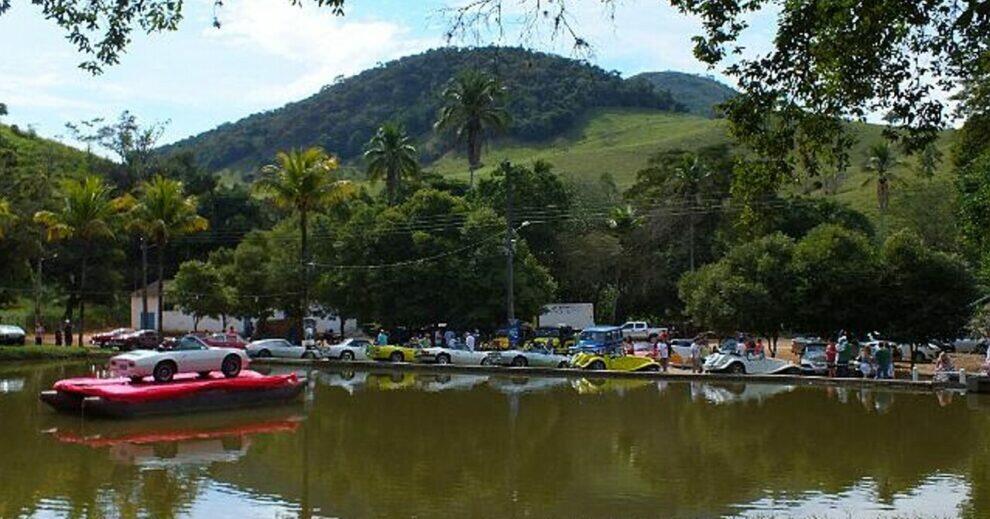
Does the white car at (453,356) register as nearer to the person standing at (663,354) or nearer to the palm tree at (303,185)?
the person standing at (663,354)

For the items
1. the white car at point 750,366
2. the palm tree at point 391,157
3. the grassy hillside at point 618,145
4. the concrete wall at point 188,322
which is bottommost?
the white car at point 750,366

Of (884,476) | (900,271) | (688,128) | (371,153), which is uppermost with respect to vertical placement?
(688,128)

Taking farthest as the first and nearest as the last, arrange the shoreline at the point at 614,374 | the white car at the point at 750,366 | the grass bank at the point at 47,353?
the grass bank at the point at 47,353
the white car at the point at 750,366
the shoreline at the point at 614,374

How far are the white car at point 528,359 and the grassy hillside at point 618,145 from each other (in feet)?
238

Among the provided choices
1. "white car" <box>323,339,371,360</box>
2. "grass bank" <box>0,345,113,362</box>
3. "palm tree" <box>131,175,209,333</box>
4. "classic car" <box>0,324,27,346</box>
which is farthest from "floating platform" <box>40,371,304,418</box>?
"classic car" <box>0,324,27,346</box>

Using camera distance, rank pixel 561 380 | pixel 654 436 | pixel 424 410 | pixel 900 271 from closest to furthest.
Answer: pixel 654 436
pixel 424 410
pixel 561 380
pixel 900 271

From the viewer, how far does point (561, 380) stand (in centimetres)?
3691

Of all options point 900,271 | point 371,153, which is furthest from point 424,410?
point 371,153

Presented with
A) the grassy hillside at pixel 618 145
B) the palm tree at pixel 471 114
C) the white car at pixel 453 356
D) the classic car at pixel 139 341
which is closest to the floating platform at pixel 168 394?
the white car at pixel 453 356

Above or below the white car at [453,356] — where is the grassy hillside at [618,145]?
above

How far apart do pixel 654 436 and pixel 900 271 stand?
79.2ft

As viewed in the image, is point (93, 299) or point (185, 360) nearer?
point (185, 360)

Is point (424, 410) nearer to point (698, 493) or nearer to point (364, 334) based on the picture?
point (698, 493)

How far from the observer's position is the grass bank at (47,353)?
46.3m
